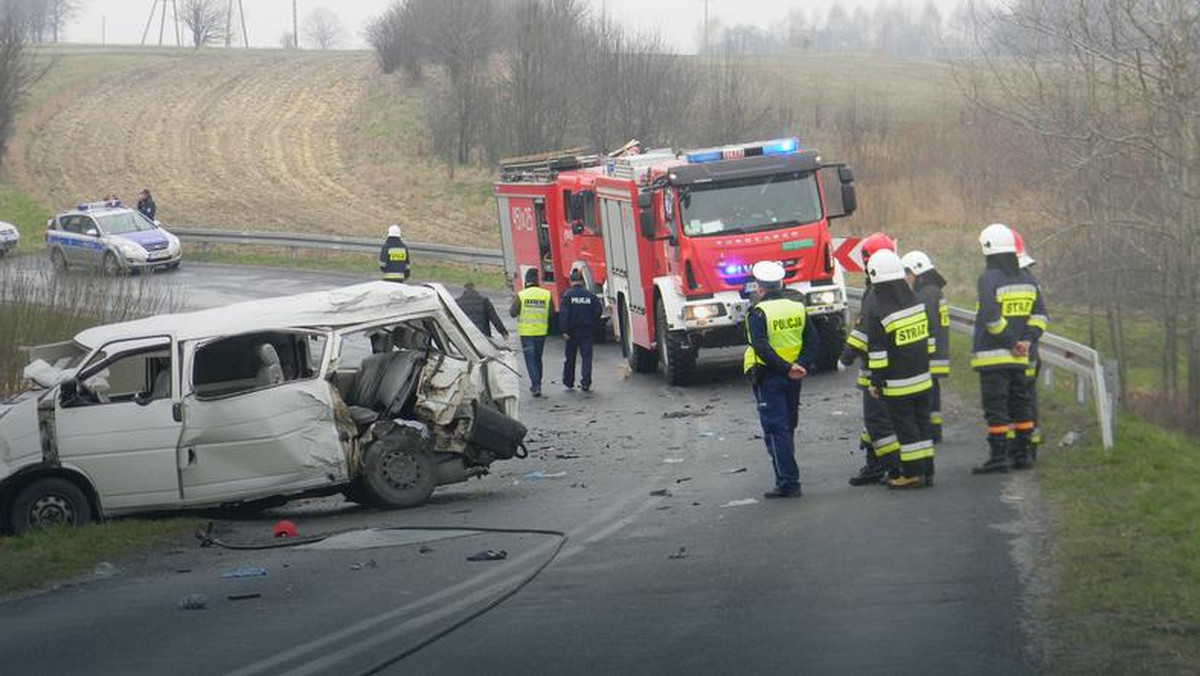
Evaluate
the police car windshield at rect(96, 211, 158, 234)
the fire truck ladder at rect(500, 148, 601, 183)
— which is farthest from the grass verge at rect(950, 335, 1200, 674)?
the police car windshield at rect(96, 211, 158, 234)

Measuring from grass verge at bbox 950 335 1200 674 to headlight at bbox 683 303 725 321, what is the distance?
18.8 feet

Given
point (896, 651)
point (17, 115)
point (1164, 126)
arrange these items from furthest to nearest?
1. point (17, 115)
2. point (1164, 126)
3. point (896, 651)

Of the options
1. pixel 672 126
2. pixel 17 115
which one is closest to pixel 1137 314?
pixel 672 126

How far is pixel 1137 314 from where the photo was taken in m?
25.8

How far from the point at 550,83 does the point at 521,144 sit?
2071 mm

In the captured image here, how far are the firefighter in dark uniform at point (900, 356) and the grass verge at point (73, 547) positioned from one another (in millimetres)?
5421

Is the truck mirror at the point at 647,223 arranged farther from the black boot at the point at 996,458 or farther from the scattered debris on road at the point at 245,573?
the scattered debris on road at the point at 245,573

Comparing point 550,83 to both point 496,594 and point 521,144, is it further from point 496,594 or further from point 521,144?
point 496,594

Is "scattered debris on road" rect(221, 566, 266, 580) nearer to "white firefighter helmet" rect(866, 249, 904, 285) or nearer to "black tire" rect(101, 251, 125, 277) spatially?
"white firefighter helmet" rect(866, 249, 904, 285)

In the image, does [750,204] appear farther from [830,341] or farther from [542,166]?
[542,166]

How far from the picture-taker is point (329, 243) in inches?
1553

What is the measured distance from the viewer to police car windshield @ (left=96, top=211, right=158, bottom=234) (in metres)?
38.8

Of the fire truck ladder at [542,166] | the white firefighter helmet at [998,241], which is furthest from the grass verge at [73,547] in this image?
the fire truck ladder at [542,166]

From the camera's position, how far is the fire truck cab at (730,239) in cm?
2053
